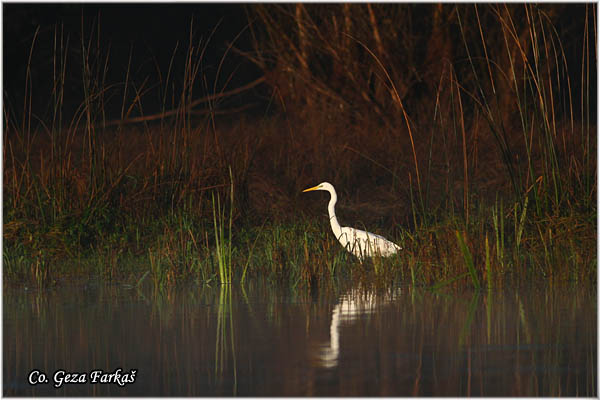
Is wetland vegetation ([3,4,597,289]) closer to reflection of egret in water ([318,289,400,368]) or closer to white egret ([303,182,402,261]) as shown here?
white egret ([303,182,402,261])

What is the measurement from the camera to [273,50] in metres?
12.3

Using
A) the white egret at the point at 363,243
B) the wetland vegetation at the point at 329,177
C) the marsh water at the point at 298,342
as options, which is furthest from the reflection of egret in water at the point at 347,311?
the white egret at the point at 363,243

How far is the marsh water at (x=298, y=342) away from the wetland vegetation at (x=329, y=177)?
0.44 meters

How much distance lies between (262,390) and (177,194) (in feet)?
15.4

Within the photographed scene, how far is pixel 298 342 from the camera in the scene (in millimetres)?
4469

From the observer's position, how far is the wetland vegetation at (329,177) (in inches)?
256

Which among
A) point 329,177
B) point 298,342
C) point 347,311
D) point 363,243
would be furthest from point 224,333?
point 329,177

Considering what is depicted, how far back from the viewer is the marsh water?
3.75 m

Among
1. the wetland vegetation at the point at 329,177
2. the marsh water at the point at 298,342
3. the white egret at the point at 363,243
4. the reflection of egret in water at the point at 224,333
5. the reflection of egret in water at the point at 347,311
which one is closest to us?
the marsh water at the point at 298,342

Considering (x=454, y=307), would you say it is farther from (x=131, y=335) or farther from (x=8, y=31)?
(x=8, y=31)

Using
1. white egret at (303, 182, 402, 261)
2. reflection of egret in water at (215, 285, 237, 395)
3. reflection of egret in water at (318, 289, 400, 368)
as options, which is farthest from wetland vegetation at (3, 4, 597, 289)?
reflection of egret in water at (215, 285, 237, 395)

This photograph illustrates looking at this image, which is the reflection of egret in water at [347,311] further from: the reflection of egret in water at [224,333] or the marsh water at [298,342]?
the reflection of egret in water at [224,333]

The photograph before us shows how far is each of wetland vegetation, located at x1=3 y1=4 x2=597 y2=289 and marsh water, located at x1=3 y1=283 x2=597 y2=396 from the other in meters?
0.44

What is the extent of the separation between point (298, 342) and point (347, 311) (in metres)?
0.86
